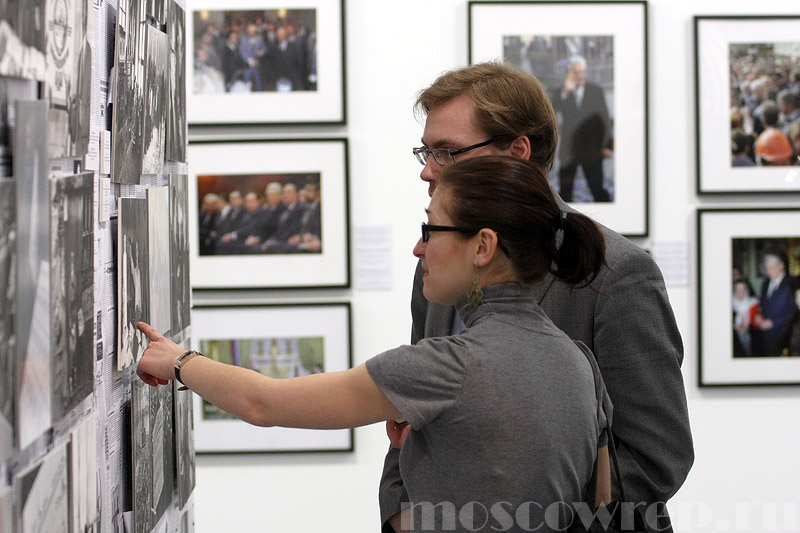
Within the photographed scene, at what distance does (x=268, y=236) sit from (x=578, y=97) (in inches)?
48.7

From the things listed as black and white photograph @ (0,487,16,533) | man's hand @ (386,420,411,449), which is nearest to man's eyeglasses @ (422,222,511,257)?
man's hand @ (386,420,411,449)

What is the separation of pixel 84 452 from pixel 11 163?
0.46m

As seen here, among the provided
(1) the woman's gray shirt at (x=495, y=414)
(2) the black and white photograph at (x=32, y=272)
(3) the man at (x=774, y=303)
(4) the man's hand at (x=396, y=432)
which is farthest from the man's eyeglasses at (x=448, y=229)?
(3) the man at (x=774, y=303)

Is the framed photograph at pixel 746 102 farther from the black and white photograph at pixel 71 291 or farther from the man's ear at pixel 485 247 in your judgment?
the black and white photograph at pixel 71 291

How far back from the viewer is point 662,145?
3.11 m

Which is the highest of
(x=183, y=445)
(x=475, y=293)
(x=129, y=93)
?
(x=129, y=93)

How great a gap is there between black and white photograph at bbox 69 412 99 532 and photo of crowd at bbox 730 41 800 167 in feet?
8.49

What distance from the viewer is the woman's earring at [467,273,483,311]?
1.26 meters

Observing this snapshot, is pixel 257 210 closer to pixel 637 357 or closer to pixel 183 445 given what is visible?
pixel 183 445

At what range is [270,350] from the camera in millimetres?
3078

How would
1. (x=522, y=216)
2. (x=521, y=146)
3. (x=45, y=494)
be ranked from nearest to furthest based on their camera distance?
(x=45, y=494) → (x=522, y=216) → (x=521, y=146)

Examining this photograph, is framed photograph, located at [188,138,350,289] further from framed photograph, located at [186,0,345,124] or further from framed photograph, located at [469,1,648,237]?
framed photograph, located at [469,1,648,237]

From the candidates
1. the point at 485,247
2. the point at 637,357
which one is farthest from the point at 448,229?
the point at 637,357

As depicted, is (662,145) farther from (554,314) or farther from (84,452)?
(84,452)
